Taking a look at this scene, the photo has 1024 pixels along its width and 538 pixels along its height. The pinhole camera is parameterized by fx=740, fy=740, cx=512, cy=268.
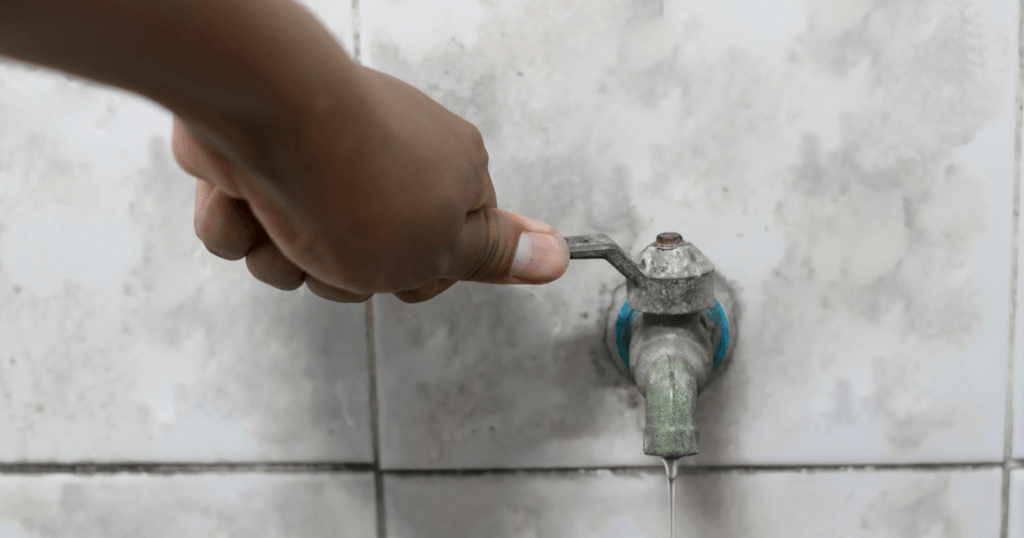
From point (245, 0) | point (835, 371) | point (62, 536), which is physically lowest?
point (62, 536)

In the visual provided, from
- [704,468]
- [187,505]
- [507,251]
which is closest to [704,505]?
[704,468]

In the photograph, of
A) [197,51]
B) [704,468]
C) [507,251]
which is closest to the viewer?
[197,51]

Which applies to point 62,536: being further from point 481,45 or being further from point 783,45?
point 783,45

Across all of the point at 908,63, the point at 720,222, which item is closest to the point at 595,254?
the point at 720,222

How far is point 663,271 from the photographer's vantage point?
1.25 feet

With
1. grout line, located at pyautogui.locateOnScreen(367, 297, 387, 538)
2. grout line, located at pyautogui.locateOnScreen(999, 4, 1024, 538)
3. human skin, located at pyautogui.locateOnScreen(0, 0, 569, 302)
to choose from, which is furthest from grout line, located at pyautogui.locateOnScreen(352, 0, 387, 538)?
grout line, located at pyautogui.locateOnScreen(999, 4, 1024, 538)

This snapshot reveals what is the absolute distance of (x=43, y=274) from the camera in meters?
0.49

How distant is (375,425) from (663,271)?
217mm

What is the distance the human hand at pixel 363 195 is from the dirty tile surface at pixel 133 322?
12 centimetres

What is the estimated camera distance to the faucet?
1.21ft

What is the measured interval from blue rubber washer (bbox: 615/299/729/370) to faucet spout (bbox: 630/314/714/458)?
1 cm

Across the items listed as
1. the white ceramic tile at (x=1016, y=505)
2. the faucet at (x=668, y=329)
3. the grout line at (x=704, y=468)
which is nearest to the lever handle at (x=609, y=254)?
the faucet at (x=668, y=329)

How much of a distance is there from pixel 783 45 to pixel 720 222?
105 mm

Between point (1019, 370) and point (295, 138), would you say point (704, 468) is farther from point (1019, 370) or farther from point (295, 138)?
point (295, 138)
